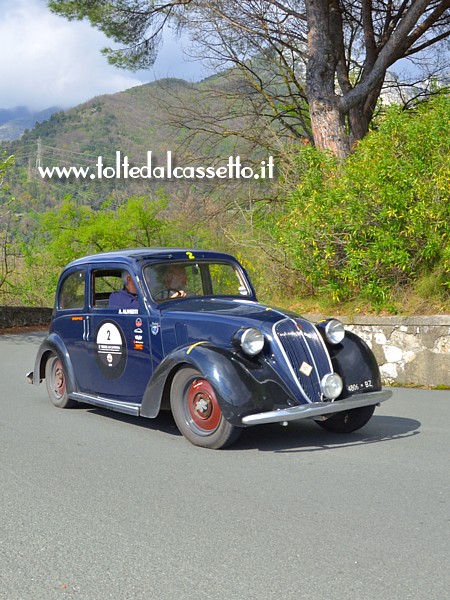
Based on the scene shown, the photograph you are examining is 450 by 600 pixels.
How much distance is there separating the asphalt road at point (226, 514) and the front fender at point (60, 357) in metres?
0.82

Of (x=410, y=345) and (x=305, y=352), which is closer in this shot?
(x=305, y=352)

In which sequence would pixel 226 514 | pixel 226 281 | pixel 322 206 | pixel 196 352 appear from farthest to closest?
pixel 322 206, pixel 226 281, pixel 196 352, pixel 226 514

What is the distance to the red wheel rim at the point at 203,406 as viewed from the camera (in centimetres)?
658

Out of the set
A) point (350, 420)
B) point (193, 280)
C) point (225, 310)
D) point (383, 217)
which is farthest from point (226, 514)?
point (383, 217)

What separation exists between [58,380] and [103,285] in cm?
136

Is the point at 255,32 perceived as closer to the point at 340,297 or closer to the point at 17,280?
the point at 340,297

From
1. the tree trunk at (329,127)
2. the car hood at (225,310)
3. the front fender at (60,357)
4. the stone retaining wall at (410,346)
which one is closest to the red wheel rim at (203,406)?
the car hood at (225,310)

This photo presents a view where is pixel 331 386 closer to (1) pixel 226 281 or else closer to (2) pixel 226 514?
(2) pixel 226 514

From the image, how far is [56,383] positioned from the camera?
30.0 feet

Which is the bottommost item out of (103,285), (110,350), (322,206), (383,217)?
(110,350)

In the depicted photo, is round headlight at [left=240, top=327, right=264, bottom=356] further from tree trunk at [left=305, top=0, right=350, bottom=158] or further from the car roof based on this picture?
tree trunk at [left=305, top=0, right=350, bottom=158]

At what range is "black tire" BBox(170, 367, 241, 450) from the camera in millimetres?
6527

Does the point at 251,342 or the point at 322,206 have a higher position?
the point at 322,206

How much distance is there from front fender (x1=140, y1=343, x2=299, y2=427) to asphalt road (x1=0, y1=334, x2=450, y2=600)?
45 centimetres
